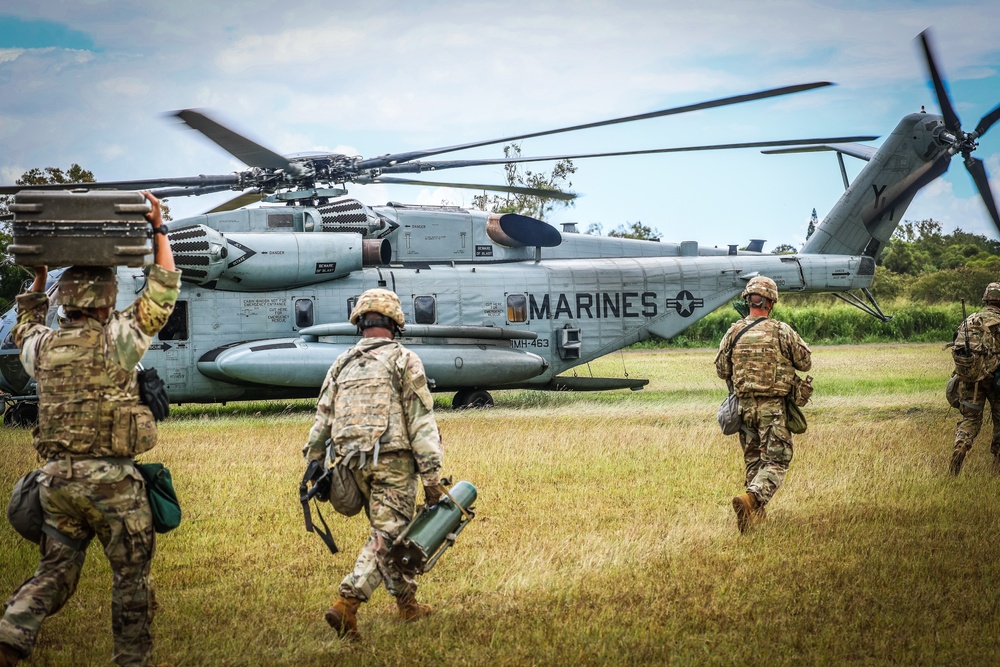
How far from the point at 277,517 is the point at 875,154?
1307cm

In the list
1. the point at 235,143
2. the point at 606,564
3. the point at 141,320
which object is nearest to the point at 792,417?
the point at 606,564

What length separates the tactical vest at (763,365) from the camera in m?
7.33

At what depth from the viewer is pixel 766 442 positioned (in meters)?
7.34

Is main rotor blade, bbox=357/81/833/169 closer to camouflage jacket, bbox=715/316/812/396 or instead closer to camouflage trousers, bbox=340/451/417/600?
camouflage jacket, bbox=715/316/812/396

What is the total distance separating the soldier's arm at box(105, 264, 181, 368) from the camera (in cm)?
440

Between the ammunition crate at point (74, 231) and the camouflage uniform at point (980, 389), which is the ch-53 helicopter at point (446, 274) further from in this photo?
the ammunition crate at point (74, 231)

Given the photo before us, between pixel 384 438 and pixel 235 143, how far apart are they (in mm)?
6141

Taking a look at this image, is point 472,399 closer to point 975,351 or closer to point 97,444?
point 975,351

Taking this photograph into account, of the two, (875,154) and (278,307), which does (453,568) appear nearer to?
(278,307)

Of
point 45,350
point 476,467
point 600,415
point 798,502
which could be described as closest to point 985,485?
point 798,502

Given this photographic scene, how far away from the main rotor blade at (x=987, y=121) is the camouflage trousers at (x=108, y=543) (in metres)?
13.0

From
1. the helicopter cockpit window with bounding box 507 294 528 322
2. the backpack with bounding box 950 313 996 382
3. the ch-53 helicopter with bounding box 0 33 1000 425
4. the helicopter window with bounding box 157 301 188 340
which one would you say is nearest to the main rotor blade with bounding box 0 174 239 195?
the ch-53 helicopter with bounding box 0 33 1000 425

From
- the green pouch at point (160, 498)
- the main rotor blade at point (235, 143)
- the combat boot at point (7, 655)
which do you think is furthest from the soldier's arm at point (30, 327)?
the main rotor blade at point (235, 143)

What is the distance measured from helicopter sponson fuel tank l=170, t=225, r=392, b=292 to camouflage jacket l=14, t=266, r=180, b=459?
862 cm
